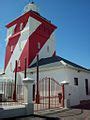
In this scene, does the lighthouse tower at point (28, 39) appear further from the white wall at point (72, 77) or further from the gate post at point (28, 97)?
the gate post at point (28, 97)

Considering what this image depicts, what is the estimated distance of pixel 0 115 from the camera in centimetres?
1000

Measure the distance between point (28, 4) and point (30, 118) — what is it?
21946 millimetres

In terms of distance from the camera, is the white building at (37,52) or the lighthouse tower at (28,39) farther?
the lighthouse tower at (28,39)

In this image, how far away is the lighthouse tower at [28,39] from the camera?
2512 cm

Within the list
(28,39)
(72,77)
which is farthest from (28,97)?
(28,39)

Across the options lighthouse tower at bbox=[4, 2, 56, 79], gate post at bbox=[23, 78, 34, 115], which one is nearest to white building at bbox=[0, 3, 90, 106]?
lighthouse tower at bbox=[4, 2, 56, 79]

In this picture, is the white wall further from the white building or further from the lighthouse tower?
the lighthouse tower

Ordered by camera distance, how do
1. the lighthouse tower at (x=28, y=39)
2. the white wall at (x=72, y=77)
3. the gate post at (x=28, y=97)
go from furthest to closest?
the lighthouse tower at (x=28, y=39) < the white wall at (x=72, y=77) < the gate post at (x=28, y=97)

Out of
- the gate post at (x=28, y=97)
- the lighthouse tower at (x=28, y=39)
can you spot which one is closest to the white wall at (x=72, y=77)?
the lighthouse tower at (x=28, y=39)

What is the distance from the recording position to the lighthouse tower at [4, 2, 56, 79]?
82.4ft

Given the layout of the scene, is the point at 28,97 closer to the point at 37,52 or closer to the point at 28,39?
the point at 28,39

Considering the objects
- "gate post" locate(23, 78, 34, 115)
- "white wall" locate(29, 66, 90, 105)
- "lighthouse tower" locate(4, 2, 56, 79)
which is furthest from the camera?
"lighthouse tower" locate(4, 2, 56, 79)

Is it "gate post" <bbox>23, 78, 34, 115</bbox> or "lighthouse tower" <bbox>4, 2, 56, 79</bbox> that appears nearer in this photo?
"gate post" <bbox>23, 78, 34, 115</bbox>

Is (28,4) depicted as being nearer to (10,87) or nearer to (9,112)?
(10,87)
